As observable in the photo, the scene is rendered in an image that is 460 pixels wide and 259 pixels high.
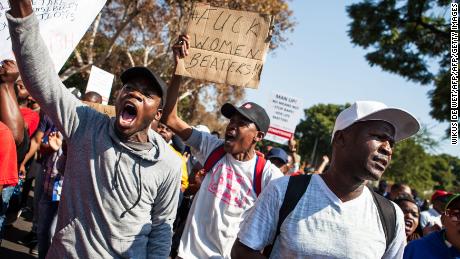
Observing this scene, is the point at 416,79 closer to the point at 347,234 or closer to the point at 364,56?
the point at 364,56

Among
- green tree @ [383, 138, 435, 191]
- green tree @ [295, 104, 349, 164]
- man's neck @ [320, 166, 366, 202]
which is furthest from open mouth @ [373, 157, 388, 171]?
green tree @ [295, 104, 349, 164]

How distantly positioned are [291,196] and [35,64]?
1254 mm

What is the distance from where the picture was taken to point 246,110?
3459mm

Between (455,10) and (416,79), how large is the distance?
190cm

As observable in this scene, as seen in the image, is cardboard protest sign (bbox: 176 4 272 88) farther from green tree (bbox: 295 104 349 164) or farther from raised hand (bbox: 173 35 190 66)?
green tree (bbox: 295 104 349 164)

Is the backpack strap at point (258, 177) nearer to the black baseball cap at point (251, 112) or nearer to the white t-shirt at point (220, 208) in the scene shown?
the white t-shirt at point (220, 208)

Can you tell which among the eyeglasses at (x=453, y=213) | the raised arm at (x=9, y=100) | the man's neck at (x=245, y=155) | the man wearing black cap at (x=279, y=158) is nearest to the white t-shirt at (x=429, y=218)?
the man wearing black cap at (x=279, y=158)

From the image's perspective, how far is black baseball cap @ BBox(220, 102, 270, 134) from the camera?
3414 millimetres

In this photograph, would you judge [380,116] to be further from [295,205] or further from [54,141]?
[54,141]

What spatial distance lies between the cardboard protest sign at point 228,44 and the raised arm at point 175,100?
0.33 feet

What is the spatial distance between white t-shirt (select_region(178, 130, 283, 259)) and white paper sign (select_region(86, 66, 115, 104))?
489cm

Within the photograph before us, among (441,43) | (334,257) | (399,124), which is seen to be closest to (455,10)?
(441,43)

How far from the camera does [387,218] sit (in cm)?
202

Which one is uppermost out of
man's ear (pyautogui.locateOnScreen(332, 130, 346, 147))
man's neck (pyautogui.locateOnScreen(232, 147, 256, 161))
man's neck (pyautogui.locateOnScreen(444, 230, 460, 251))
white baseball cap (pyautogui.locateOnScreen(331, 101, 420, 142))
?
white baseball cap (pyautogui.locateOnScreen(331, 101, 420, 142))
